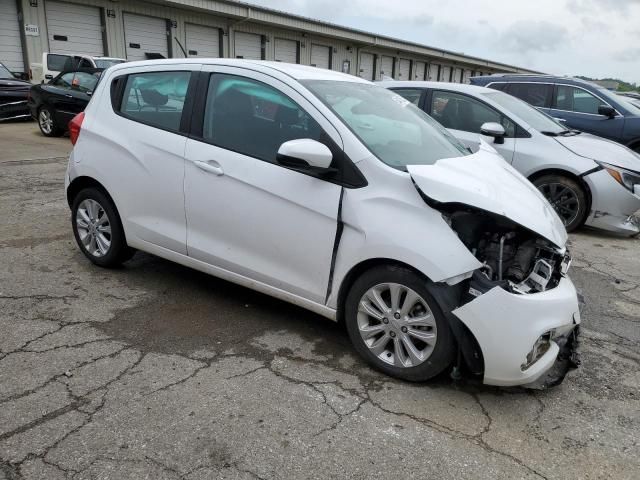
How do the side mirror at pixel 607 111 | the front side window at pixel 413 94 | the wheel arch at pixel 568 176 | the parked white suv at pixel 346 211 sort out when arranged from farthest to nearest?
the side mirror at pixel 607 111 < the front side window at pixel 413 94 < the wheel arch at pixel 568 176 < the parked white suv at pixel 346 211

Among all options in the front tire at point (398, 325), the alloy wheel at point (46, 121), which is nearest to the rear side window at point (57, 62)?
the alloy wheel at point (46, 121)

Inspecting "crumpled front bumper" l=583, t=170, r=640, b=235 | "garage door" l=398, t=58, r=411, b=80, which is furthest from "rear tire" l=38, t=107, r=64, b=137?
"garage door" l=398, t=58, r=411, b=80

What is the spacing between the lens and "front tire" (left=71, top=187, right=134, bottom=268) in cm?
429

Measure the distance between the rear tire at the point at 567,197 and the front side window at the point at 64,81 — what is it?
9972 millimetres

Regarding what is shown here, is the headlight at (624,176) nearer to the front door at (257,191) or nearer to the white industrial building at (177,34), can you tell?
the front door at (257,191)

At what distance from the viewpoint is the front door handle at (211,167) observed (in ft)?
11.6

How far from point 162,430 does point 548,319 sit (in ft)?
6.55

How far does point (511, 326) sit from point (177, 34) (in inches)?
861

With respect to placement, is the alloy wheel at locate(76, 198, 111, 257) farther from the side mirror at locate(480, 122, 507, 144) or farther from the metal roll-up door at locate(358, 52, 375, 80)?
the metal roll-up door at locate(358, 52, 375, 80)

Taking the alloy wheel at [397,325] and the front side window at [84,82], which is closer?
the alloy wheel at [397,325]

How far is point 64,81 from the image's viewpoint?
11.8 metres

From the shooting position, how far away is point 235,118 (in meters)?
3.62

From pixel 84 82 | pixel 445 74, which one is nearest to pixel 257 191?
pixel 84 82

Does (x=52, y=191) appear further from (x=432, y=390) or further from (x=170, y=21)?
(x=170, y=21)
